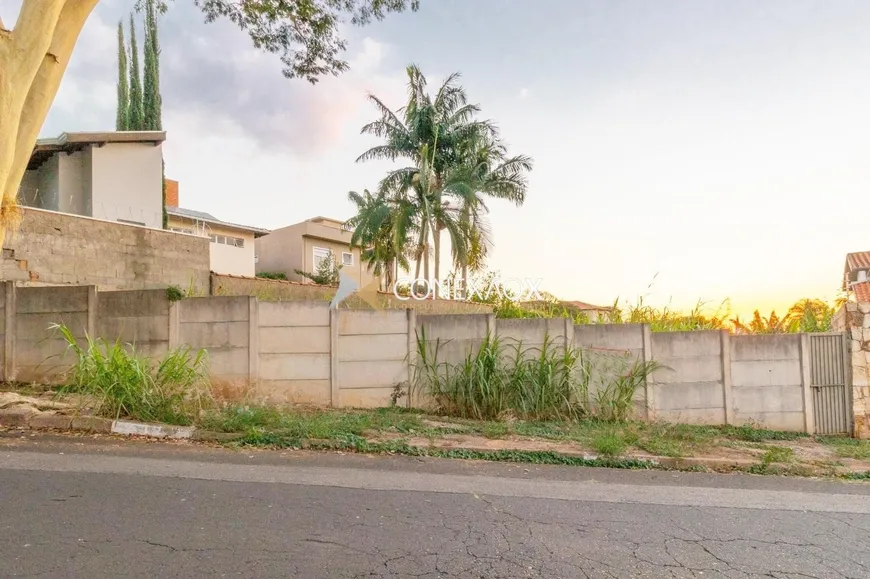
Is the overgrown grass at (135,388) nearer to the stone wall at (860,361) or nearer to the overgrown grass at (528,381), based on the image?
the overgrown grass at (528,381)

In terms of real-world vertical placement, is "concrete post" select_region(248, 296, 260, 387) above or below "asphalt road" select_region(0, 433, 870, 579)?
above

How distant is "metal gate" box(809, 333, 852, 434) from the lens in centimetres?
1018

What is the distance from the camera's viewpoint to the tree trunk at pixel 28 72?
6422mm

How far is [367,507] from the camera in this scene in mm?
4629

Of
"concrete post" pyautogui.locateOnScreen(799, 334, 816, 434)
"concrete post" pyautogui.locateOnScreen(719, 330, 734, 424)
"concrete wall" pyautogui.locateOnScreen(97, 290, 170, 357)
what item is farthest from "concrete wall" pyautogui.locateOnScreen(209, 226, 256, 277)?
"concrete post" pyautogui.locateOnScreen(799, 334, 816, 434)

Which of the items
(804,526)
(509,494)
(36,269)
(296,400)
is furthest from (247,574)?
(36,269)

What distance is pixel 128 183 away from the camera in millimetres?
18609

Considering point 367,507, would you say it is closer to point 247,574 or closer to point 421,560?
point 421,560

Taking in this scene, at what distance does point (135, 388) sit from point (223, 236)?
60.7 ft

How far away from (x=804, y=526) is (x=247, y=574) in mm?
4139

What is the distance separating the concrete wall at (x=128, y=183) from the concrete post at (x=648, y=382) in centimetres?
1474

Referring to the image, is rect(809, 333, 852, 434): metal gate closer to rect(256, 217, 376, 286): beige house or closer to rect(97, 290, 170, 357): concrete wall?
rect(97, 290, 170, 357): concrete wall

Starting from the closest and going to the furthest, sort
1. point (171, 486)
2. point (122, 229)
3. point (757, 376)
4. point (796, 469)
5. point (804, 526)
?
1. point (804, 526)
2. point (171, 486)
3. point (796, 469)
4. point (757, 376)
5. point (122, 229)

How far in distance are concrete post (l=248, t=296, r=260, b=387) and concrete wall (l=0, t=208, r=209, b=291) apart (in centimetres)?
409
